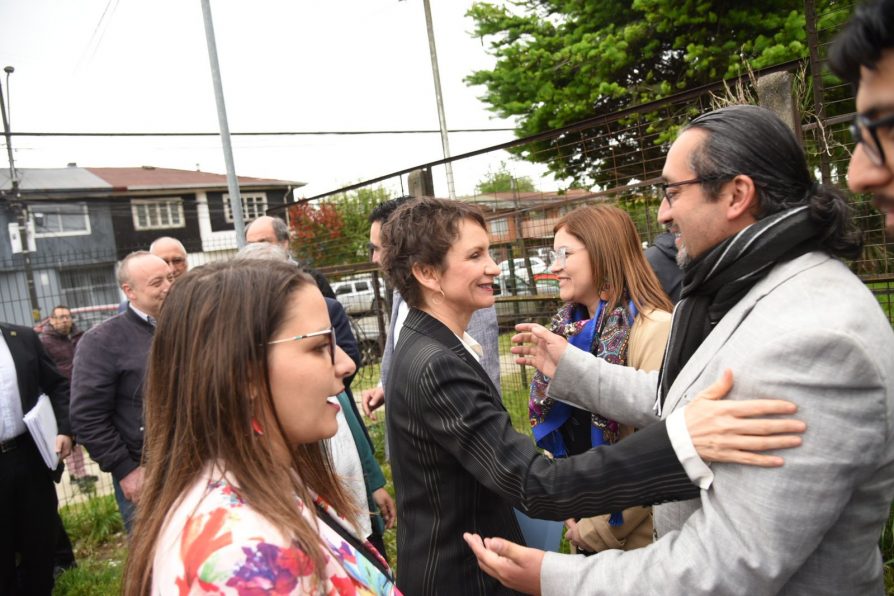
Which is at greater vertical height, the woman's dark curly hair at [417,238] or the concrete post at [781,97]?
the concrete post at [781,97]

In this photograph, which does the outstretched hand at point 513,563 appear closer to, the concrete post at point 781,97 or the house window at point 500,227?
the concrete post at point 781,97

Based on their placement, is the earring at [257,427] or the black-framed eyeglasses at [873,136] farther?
the earring at [257,427]

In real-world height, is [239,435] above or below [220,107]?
below

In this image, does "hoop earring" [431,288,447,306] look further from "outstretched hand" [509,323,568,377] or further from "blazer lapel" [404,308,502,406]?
"outstretched hand" [509,323,568,377]

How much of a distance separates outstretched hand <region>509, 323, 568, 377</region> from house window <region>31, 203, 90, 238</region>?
33.4m

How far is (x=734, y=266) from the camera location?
139 cm

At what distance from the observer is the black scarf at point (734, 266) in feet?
4.39

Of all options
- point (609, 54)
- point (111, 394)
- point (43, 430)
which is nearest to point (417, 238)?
point (111, 394)

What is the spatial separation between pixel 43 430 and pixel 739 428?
160 inches

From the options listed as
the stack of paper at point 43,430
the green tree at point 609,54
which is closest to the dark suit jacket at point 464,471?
the stack of paper at point 43,430

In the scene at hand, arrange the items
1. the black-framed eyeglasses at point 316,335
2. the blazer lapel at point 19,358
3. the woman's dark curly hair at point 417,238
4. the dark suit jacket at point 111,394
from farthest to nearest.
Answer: the blazer lapel at point 19,358 < the dark suit jacket at point 111,394 < the woman's dark curly hair at point 417,238 < the black-framed eyeglasses at point 316,335

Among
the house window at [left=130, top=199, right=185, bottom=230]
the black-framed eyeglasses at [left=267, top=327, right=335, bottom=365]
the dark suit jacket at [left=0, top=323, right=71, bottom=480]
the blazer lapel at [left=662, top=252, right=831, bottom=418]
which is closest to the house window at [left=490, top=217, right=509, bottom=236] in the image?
the dark suit jacket at [left=0, top=323, right=71, bottom=480]

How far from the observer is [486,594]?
1.76 m

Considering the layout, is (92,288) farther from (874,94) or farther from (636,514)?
(874,94)
